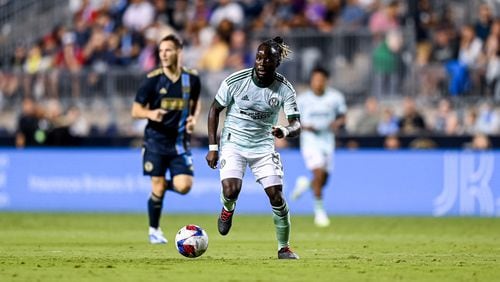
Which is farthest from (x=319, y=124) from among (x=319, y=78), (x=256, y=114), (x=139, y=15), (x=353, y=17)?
(x=139, y=15)

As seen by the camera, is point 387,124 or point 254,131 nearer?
point 254,131

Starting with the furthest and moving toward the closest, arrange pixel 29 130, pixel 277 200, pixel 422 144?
pixel 29 130 → pixel 422 144 → pixel 277 200

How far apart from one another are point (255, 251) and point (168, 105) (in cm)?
282

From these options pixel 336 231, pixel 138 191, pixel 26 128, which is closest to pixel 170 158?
pixel 336 231

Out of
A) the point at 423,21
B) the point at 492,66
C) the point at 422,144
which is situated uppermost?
the point at 423,21

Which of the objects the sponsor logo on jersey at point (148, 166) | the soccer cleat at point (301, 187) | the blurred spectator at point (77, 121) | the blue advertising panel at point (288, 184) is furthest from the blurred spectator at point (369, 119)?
the sponsor logo on jersey at point (148, 166)

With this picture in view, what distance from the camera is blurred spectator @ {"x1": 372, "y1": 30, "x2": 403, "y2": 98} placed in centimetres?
2692

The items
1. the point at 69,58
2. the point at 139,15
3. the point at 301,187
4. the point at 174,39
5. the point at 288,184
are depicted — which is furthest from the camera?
the point at 139,15

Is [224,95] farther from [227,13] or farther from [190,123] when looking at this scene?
[227,13]

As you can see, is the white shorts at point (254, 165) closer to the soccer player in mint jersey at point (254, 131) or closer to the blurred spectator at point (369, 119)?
the soccer player in mint jersey at point (254, 131)

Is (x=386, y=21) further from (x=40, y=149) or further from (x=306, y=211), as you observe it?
(x=40, y=149)

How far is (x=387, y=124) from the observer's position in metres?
26.3

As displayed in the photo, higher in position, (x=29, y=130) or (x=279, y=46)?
(x=29, y=130)

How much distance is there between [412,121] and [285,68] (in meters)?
3.64
